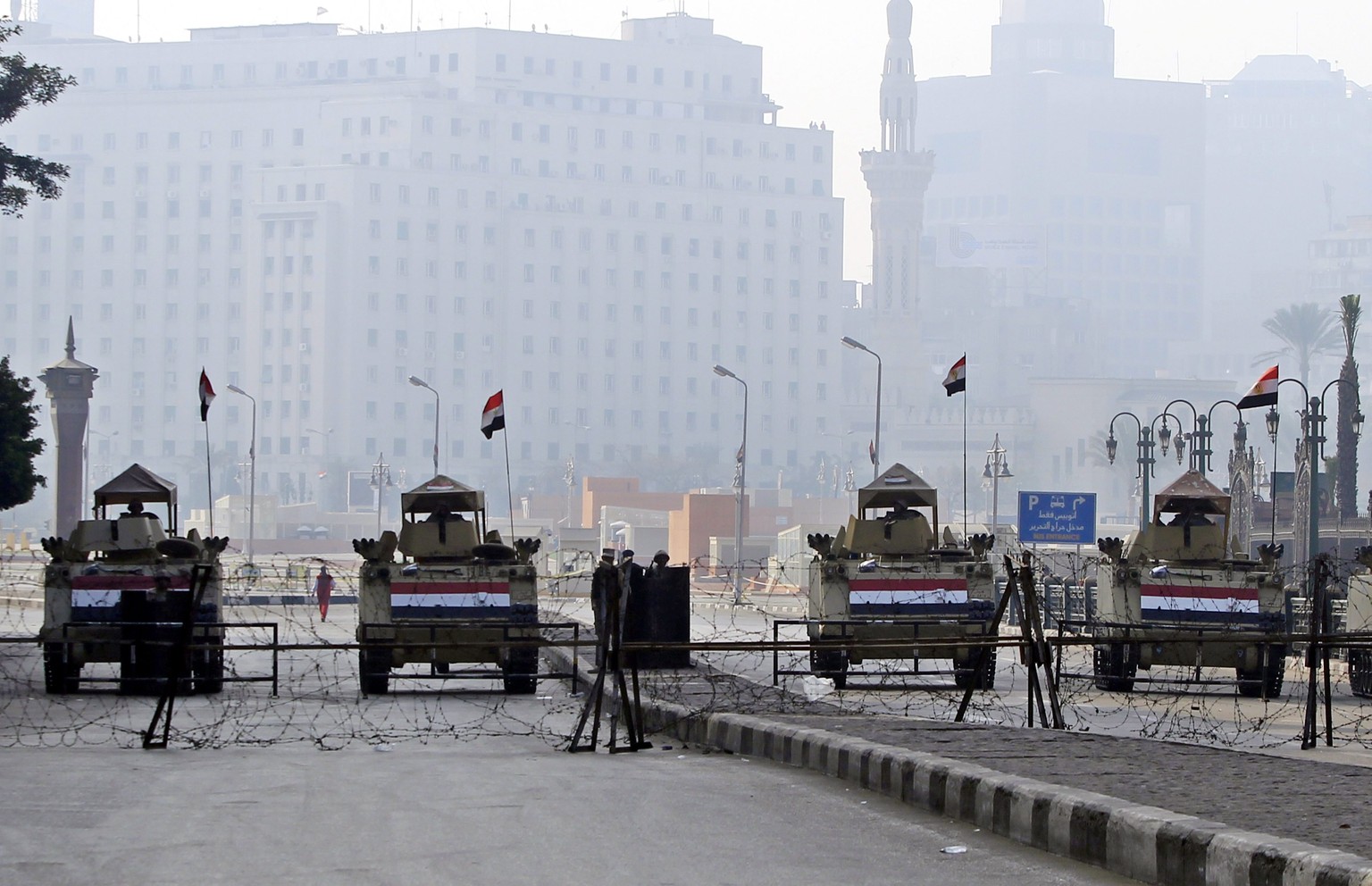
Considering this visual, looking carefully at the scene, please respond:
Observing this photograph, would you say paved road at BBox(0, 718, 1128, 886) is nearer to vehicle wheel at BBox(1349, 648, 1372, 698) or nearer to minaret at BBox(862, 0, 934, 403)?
vehicle wheel at BBox(1349, 648, 1372, 698)

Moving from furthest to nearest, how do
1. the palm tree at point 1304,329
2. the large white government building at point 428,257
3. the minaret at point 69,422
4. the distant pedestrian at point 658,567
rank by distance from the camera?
the large white government building at point 428,257, the palm tree at point 1304,329, the minaret at point 69,422, the distant pedestrian at point 658,567

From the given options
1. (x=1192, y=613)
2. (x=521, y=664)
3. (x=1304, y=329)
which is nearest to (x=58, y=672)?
(x=521, y=664)

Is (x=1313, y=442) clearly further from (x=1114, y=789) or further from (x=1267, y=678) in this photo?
(x=1114, y=789)

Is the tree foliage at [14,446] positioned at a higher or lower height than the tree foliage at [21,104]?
lower

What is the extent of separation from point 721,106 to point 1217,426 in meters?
54.7

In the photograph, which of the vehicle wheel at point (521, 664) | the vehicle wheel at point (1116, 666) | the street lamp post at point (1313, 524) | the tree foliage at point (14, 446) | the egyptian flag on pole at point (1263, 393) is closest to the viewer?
the street lamp post at point (1313, 524)

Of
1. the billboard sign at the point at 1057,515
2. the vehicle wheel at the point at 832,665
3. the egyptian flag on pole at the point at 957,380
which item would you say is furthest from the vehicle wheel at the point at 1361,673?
the billboard sign at the point at 1057,515

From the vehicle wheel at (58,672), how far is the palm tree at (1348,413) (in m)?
38.6

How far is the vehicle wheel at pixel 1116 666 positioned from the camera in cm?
2089

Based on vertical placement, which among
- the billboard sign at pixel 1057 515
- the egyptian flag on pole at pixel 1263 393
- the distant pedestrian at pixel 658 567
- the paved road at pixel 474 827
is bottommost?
the paved road at pixel 474 827

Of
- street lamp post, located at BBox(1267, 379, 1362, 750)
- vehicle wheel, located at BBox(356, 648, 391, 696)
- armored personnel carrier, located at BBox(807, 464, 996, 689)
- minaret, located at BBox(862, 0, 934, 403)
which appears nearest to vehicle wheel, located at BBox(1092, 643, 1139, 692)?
armored personnel carrier, located at BBox(807, 464, 996, 689)

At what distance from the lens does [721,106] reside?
18738 centimetres

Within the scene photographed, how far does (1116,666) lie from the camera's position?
70.0 feet

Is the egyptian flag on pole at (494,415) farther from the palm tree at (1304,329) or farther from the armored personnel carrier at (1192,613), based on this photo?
the palm tree at (1304,329)
